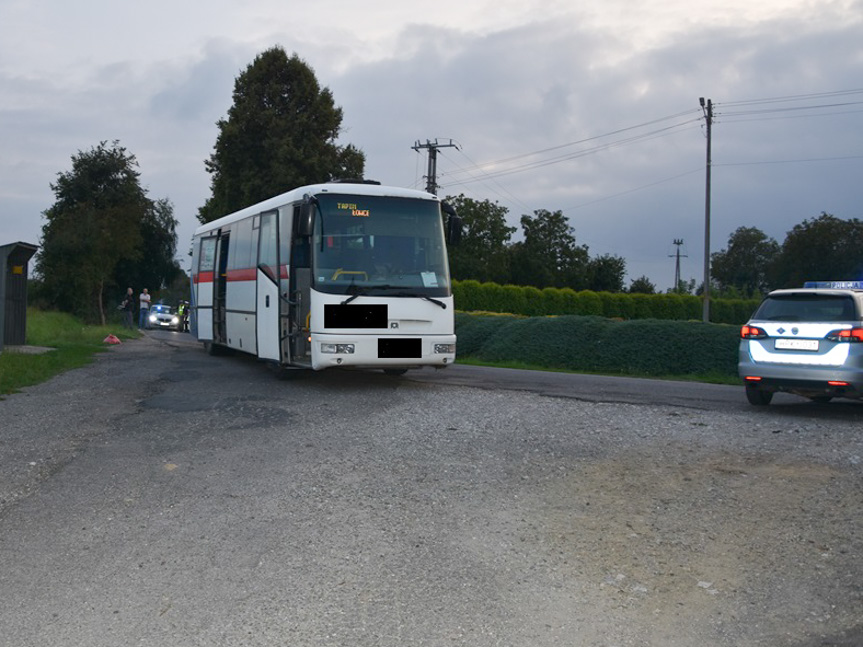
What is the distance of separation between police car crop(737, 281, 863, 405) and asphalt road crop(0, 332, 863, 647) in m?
0.56

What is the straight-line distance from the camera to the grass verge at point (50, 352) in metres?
16.6

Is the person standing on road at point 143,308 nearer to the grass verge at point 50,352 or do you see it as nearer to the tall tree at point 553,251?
the grass verge at point 50,352

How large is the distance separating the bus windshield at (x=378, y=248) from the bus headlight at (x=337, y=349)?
2.63 feet

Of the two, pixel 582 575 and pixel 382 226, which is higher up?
pixel 382 226

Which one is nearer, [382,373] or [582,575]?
[582,575]

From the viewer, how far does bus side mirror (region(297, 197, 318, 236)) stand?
13922mm

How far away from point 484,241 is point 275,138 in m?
28.4

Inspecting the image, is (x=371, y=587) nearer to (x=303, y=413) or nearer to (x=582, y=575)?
(x=582, y=575)

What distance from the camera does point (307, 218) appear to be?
14.0m

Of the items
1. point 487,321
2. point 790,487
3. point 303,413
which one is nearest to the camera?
point 790,487

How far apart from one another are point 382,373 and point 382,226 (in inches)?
153

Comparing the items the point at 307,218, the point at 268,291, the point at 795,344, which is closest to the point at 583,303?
the point at 268,291

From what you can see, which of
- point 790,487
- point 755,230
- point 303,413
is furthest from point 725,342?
point 755,230

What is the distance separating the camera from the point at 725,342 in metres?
20.7
